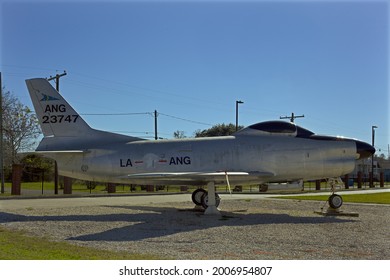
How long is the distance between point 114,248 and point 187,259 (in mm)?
1985

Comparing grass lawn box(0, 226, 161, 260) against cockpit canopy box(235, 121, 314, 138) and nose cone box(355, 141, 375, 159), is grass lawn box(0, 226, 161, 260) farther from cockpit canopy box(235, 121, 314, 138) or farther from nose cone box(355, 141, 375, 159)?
nose cone box(355, 141, 375, 159)

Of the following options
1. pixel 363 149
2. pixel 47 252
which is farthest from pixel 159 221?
pixel 363 149

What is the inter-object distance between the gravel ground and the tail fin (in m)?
3.10

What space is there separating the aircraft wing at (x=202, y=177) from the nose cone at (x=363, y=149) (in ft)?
11.0

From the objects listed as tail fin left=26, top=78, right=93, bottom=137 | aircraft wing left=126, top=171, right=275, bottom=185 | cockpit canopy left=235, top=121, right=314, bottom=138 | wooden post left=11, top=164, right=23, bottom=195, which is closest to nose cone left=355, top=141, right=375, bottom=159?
cockpit canopy left=235, top=121, right=314, bottom=138

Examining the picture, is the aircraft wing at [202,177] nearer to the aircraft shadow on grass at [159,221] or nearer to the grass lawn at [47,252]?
the aircraft shadow on grass at [159,221]

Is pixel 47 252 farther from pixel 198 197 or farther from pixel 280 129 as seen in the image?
pixel 280 129

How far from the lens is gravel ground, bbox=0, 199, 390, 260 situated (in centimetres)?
862

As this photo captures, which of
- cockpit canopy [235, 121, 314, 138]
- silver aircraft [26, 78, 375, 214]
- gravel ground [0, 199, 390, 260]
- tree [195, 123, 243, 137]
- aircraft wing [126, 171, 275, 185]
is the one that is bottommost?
gravel ground [0, 199, 390, 260]

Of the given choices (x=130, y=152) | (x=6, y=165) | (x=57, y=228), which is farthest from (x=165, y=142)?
(x=6, y=165)

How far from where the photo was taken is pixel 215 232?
11227 millimetres

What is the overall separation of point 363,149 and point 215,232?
7886 millimetres

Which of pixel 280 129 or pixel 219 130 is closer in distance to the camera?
pixel 280 129
